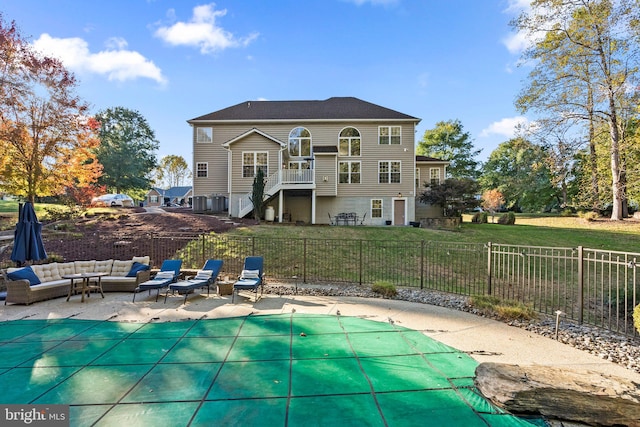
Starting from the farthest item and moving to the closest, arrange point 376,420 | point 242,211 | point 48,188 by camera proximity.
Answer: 1. point 242,211
2. point 48,188
3. point 376,420

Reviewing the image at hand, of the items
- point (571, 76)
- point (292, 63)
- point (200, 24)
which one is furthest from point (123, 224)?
point (571, 76)

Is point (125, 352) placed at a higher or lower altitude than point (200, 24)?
lower

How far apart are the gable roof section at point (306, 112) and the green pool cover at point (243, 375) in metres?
20.1

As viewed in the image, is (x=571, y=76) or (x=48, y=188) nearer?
(x=48, y=188)

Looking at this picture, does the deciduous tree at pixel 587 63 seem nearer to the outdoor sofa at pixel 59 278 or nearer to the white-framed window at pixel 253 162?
the white-framed window at pixel 253 162

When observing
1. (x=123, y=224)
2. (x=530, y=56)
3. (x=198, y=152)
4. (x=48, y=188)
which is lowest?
(x=123, y=224)

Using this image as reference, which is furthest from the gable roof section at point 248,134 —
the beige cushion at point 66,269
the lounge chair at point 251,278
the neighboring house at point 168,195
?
the neighboring house at point 168,195

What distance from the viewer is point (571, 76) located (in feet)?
66.9

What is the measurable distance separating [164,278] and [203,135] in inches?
702

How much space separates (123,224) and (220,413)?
1643 cm

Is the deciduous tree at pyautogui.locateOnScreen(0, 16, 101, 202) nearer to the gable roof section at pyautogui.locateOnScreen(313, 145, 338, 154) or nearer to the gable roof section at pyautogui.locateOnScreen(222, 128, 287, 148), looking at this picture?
the gable roof section at pyautogui.locateOnScreen(222, 128, 287, 148)

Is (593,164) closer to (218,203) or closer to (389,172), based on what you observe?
(389,172)

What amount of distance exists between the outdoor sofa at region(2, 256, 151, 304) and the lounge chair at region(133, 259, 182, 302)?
22.2 inches

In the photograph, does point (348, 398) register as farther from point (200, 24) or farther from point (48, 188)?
point (48, 188)
